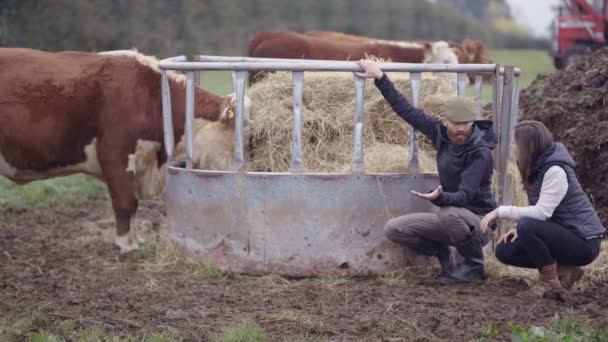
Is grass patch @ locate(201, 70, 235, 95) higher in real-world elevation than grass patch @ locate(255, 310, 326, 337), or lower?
higher

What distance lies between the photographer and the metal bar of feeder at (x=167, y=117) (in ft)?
22.9

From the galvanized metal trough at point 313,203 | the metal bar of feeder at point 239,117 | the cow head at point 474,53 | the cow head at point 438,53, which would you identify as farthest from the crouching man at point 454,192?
the cow head at point 474,53

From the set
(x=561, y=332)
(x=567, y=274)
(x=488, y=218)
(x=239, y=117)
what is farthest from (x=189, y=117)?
(x=561, y=332)

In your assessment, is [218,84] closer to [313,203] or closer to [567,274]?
[313,203]

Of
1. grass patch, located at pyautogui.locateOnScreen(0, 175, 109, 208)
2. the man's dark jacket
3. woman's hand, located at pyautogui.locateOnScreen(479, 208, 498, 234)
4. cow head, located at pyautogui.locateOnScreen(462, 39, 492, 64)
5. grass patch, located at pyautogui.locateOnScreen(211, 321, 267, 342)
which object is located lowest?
grass patch, located at pyautogui.locateOnScreen(0, 175, 109, 208)

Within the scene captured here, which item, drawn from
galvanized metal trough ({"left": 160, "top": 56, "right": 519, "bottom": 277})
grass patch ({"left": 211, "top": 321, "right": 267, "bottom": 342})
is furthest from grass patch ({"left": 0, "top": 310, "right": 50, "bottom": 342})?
galvanized metal trough ({"left": 160, "top": 56, "right": 519, "bottom": 277})

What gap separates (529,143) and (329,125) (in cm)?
177

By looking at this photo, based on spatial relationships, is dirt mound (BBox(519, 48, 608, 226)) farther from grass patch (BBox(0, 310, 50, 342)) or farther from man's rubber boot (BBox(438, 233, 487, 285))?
grass patch (BBox(0, 310, 50, 342))

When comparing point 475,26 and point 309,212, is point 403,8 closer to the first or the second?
point 475,26

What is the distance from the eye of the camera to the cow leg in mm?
7477

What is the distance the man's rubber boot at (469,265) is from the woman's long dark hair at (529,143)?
73 cm

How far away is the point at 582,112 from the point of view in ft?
27.2

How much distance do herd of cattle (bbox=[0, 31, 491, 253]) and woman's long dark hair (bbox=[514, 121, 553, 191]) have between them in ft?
6.28

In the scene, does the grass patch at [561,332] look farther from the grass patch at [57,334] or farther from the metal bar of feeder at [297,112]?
the metal bar of feeder at [297,112]
